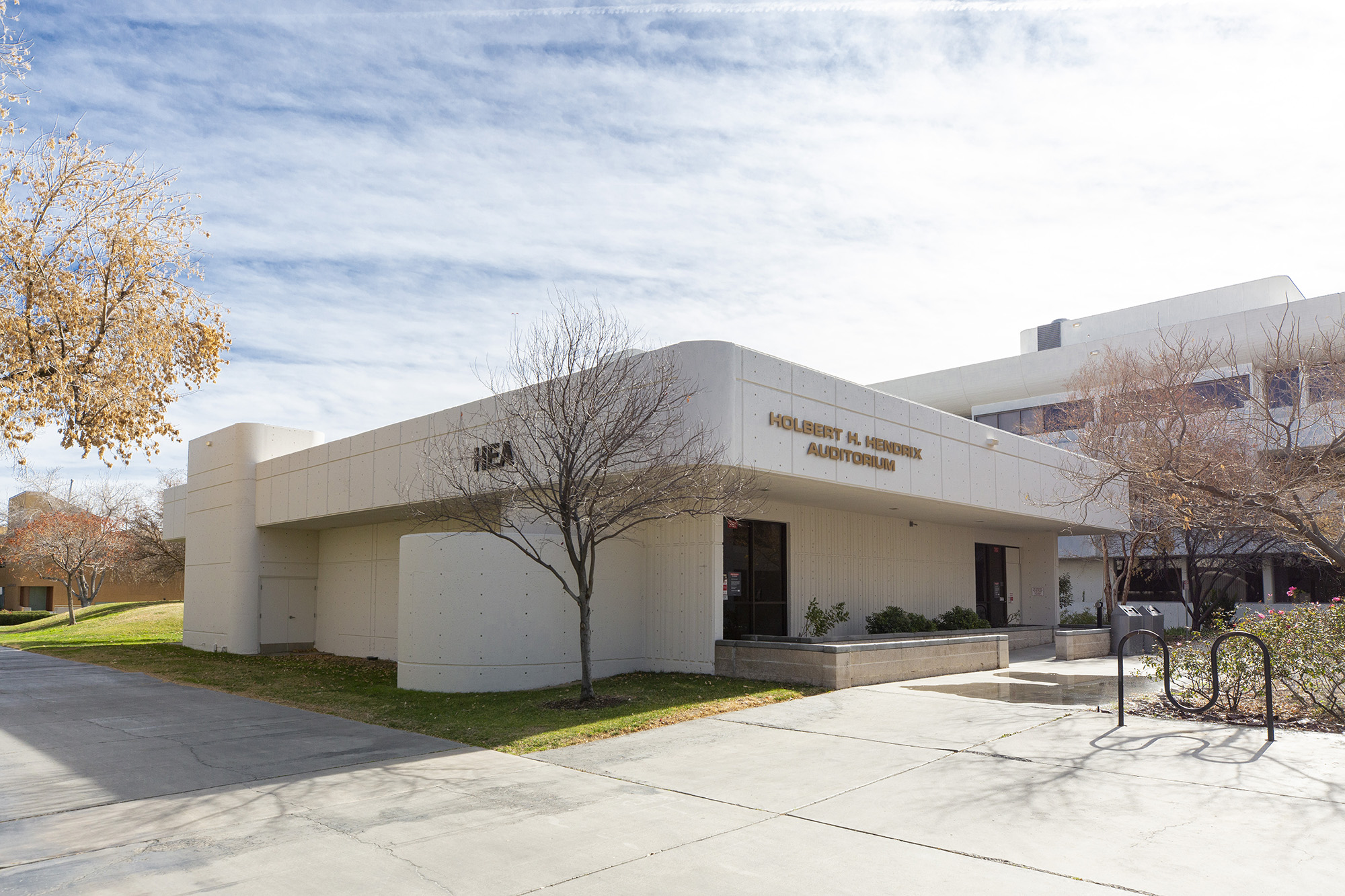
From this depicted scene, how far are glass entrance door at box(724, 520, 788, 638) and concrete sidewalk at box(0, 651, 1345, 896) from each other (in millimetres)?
7897

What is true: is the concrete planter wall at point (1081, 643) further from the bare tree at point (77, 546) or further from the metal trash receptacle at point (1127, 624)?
the bare tree at point (77, 546)

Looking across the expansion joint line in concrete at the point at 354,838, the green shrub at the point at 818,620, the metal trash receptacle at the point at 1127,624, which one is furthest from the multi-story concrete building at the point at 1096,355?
the expansion joint line in concrete at the point at 354,838

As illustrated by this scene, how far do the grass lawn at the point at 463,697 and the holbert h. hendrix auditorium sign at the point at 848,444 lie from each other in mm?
4433

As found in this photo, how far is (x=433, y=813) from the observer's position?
298 inches

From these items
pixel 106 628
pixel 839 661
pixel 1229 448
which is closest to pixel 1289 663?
pixel 839 661

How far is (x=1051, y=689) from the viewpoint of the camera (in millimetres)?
14688

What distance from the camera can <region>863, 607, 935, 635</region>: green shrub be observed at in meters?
21.9

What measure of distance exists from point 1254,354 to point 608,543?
29.1m

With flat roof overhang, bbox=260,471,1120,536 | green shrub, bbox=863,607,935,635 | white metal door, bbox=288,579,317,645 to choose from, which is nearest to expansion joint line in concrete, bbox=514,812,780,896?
flat roof overhang, bbox=260,471,1120,536

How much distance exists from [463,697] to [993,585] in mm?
19575

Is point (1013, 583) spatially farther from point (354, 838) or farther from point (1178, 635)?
point (354, 838)

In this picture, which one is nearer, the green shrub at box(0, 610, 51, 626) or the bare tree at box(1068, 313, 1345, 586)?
the bare tree at box(1068, 313, 1345, 586)

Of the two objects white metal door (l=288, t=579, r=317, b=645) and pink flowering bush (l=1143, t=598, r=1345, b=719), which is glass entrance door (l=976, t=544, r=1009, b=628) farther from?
white metal door (l=288, t=579, r=317, b=645)

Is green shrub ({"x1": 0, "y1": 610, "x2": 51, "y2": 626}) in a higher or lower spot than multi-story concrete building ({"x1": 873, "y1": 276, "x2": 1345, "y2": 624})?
lower
